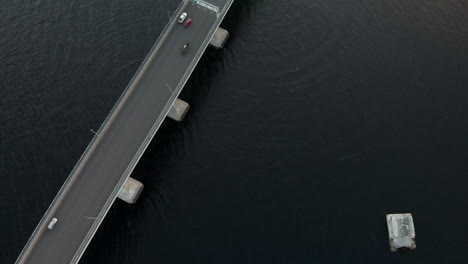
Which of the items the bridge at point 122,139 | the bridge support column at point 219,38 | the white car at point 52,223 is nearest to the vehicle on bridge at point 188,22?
the bridge at point 122,139

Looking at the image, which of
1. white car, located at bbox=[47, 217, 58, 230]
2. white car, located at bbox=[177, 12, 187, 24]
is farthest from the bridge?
white car, located at bbox=[177, 12, 187, 24]

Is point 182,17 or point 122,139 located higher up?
point 182,17

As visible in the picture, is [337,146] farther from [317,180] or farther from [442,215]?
[442,215]

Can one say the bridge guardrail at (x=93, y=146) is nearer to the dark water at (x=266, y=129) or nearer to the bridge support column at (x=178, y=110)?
the dark water at (x=266, y=129)

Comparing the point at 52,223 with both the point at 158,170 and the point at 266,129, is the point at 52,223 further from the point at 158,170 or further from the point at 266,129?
the point at 266,129

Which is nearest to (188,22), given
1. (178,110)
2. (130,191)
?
→ (178,110)

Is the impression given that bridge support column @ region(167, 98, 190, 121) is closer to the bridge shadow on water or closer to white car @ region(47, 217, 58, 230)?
the bridge shadow on water

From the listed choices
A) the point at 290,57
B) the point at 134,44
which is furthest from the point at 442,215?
the point at 134,44
